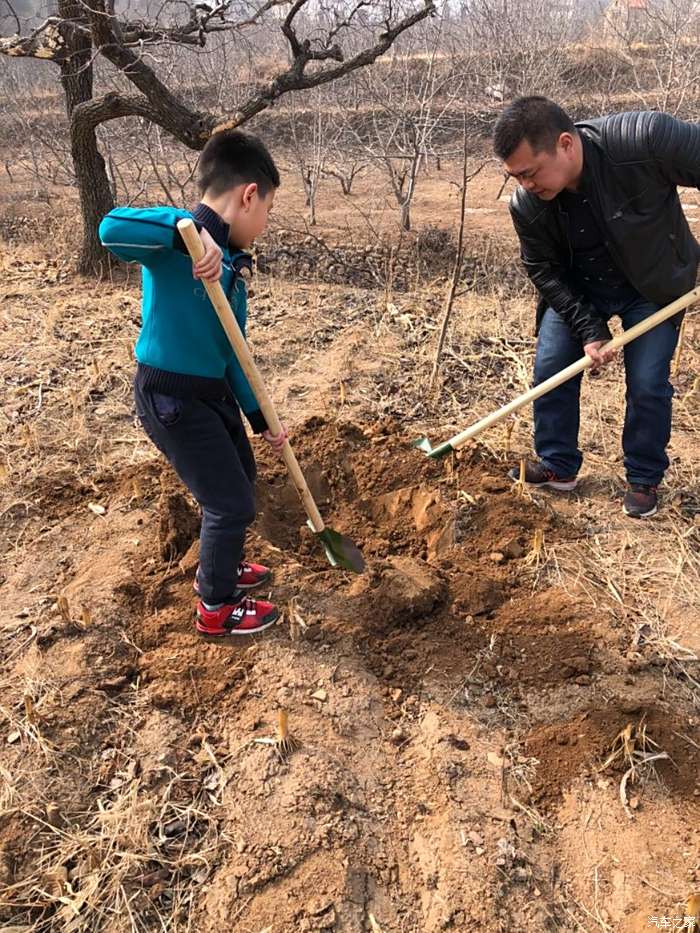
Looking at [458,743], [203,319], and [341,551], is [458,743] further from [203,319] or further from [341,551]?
[203,319]

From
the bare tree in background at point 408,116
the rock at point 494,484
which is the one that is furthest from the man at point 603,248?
the bare tree in background at point 408,116

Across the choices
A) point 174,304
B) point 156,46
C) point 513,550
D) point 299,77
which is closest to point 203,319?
point 174,304

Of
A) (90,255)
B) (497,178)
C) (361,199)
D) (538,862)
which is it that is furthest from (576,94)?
(538,862)

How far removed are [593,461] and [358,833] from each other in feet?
7.97

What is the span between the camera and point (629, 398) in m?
3.07

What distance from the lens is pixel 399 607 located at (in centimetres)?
267

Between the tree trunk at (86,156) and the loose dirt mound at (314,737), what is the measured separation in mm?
4412

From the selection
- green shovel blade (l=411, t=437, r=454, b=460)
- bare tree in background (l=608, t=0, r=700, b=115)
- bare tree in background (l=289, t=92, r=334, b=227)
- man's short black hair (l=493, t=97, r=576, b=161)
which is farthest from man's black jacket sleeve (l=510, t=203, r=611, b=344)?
bare tree in background (l=289, t=92, r=334, b=227)

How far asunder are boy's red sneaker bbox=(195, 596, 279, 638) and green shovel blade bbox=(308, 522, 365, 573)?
15.3 inches

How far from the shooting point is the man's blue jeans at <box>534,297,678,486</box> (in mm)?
2969

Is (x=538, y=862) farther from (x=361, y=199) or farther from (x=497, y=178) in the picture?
(x=497, y=178)

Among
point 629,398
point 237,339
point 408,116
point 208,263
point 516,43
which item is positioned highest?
point 516,43

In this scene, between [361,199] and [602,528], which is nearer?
[602,528]

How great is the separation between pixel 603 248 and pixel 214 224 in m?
1.80
